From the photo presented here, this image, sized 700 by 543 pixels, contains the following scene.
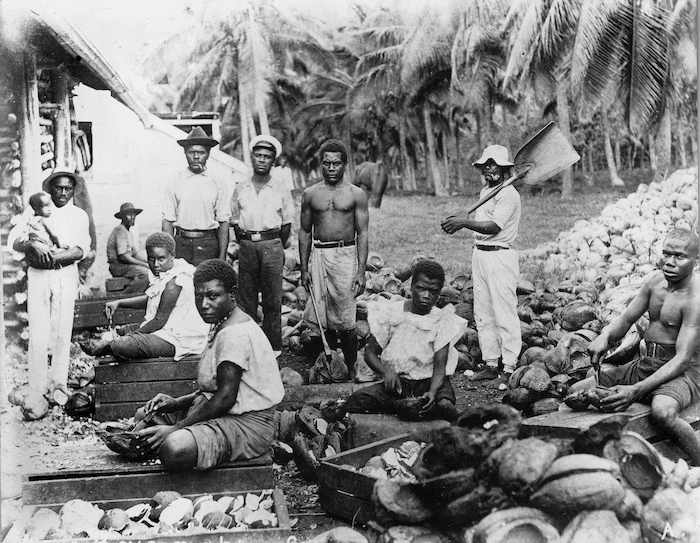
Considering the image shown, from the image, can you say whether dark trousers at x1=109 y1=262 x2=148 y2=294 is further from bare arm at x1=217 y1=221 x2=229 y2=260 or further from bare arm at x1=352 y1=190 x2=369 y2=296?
bare arm at x1=352 y1=190 x2=369 y2=296

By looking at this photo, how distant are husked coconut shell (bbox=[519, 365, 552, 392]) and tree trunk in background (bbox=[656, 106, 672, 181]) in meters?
1.49

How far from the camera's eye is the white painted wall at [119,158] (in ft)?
17.0

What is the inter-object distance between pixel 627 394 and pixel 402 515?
1.50 meters

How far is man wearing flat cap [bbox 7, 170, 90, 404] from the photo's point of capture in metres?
4.93

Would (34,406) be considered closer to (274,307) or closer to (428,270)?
(274,307)

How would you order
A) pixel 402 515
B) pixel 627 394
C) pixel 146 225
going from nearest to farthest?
1. pixel 402 515
2. pixel 627 394
3. pixel 146 225

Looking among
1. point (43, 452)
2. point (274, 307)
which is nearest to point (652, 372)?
point (274, 307)

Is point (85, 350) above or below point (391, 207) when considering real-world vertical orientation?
below

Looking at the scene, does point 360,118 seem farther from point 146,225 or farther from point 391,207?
point 146,225

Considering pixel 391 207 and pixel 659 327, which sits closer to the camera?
pixel 659 327

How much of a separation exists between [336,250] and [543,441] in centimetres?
226

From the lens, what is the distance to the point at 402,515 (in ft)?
12.9

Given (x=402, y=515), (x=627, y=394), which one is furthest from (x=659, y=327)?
(x=402, y=515)

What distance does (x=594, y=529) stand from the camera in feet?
12.5
